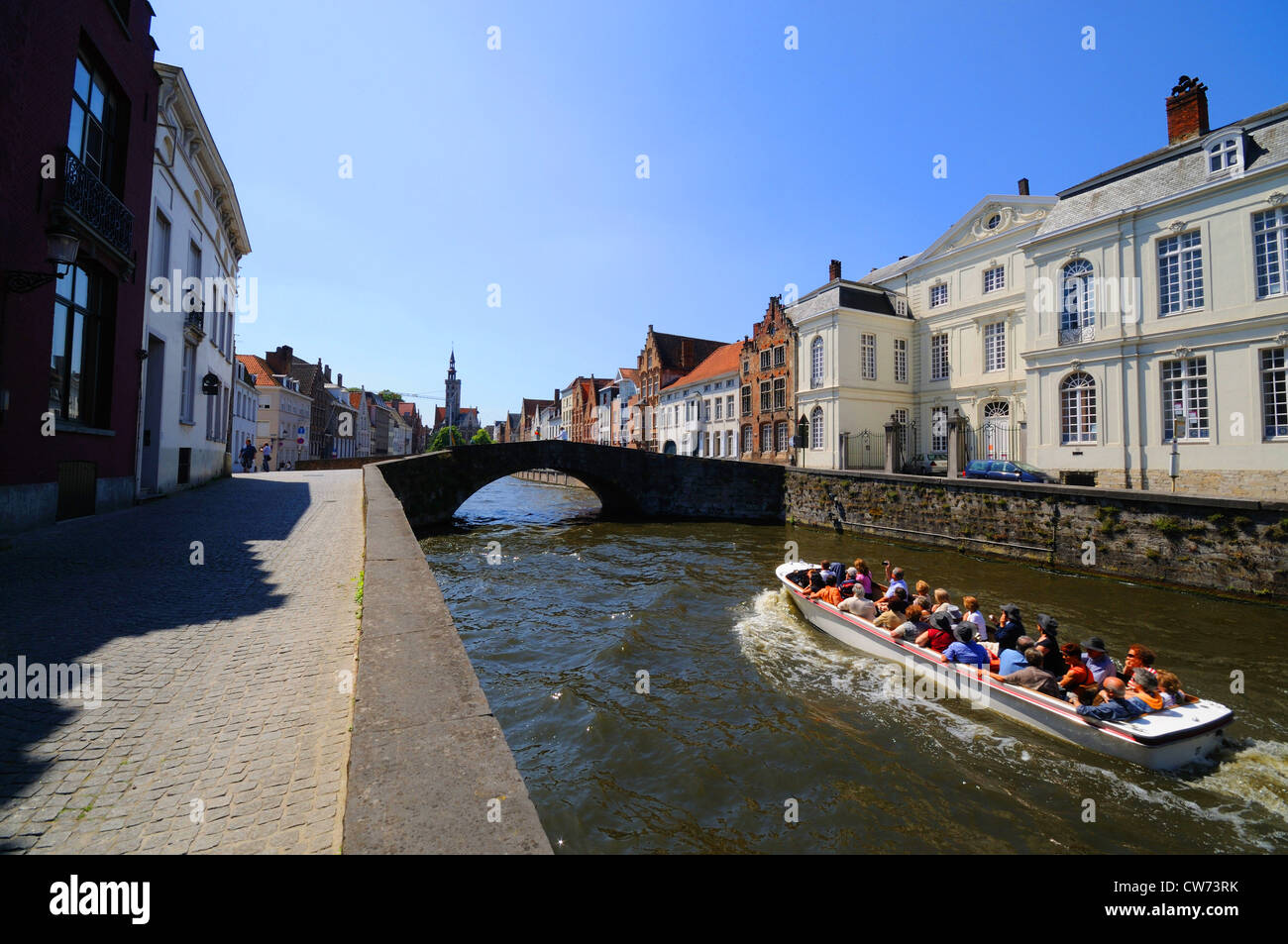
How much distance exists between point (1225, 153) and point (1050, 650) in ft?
59.7

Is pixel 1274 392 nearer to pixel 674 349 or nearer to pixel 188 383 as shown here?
pixel 188 383

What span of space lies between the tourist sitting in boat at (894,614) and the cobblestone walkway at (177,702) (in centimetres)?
732

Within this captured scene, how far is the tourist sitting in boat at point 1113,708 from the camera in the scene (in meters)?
5.95

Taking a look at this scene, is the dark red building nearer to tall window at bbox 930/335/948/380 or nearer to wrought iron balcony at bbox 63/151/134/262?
wrought iron balcony at bbox 63/151/134/262

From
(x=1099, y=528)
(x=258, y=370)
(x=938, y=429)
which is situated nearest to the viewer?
(x=1099, y=528)

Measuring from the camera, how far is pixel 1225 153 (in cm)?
1620

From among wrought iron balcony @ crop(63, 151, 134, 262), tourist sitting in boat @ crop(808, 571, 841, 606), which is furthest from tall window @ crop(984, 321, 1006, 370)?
wrought iron balcony @ crop(63, 151, 134, 262)

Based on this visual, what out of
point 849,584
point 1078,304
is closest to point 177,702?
point 849,584

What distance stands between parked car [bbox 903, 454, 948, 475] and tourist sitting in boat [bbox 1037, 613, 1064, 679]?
17787 millimetres

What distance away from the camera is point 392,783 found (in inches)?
88.2

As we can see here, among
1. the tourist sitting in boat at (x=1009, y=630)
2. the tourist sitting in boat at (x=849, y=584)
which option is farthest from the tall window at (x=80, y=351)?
the tourist sitting in boat at (x=1009, y=630)

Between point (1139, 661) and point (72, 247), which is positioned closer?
point (1139, 661)
